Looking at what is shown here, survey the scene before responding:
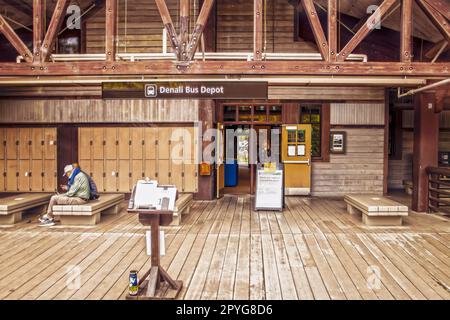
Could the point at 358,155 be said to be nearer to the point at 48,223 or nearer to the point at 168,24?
the point at 168,24

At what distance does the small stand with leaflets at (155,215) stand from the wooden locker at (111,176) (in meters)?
6.47

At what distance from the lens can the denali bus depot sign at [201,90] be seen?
568 cm

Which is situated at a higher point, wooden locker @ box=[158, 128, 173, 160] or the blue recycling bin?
wooden locker @ box=[158, 128, 173, 160]

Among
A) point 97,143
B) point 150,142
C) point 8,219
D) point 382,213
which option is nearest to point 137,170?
point 150,142

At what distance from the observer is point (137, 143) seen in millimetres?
9961

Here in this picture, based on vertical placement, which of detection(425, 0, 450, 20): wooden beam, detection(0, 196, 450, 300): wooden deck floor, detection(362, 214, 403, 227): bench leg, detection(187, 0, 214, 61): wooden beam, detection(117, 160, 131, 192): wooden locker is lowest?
detection(0, 196, 450, 300): wooden deck floor

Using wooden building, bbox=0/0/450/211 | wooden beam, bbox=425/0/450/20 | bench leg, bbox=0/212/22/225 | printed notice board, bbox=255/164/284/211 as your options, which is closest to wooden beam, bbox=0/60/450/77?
wooden beam, bbox=425/0/450/20

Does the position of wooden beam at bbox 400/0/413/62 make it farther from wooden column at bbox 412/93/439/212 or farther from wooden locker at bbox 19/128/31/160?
wooden locker at bbox 19/128/31/160

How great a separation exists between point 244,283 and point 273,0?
28.5 feet

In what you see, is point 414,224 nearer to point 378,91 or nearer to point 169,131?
point 378,91

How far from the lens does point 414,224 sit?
683 cm

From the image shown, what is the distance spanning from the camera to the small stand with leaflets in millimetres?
3734

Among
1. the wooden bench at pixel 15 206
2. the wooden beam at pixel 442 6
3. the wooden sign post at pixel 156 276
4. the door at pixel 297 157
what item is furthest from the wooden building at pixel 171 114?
the wooden sign post at pixel 156 276

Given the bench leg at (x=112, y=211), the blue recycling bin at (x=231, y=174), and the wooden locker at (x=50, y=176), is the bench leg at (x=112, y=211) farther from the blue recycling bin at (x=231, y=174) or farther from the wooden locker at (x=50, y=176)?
the blue recycling bin at (x=231, y=174)
